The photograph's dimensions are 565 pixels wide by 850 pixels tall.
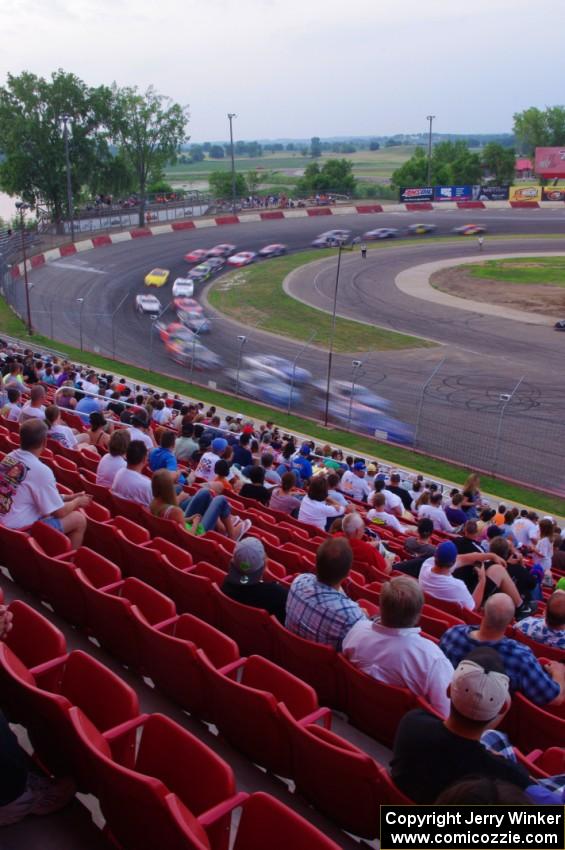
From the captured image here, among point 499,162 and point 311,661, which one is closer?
point 311,661

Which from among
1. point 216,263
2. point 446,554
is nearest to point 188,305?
point 216,263

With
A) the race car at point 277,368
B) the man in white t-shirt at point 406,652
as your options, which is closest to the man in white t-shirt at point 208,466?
the man in white t-shirt at point 406,652

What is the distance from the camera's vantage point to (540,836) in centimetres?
261

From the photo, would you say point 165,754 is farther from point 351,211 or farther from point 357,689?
point 351,211

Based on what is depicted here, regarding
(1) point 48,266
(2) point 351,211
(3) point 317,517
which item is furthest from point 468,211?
(3) point 317,517

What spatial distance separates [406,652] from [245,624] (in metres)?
1.52

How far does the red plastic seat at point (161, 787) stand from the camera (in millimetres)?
3385

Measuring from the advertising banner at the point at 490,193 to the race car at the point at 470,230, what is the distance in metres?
15.2

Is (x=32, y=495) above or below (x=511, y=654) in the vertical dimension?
above

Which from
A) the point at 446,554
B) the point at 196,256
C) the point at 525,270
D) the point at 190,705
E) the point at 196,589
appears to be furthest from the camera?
the point at 196,256

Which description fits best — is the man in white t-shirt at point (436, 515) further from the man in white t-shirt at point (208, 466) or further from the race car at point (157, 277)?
the race car at point (157, 277)

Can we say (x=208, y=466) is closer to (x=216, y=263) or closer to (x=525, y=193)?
(x=216, y=263)

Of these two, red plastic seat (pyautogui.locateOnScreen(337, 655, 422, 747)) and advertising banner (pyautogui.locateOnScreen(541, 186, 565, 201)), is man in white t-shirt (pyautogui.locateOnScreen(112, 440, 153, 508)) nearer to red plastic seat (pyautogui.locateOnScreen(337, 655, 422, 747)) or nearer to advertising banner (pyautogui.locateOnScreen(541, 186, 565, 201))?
red plastic seat (pyautogui.locateOnScreen(337, 655, 422, 747))

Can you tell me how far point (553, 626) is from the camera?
6531mm
